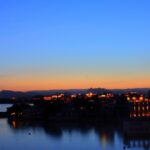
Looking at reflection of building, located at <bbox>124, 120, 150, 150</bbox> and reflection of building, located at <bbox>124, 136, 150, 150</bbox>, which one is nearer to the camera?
reflection of building, located at <bbox>124, 136, 150, 150</bbox>

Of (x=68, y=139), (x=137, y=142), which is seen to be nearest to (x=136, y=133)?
(x=137, y=142)

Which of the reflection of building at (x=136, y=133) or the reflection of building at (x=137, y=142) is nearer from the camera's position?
the reflection of building at (x=137, y=142)

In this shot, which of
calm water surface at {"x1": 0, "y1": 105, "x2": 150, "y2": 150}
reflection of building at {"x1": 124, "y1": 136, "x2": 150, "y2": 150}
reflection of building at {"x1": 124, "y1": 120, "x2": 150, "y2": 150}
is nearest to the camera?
reflection of building at {"x1": 124, "y1": 136, "x2": 150, "y2": 150}

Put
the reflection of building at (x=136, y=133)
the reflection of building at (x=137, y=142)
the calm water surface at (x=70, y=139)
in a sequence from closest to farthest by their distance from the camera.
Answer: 1. the reflection of building at (x=137, y=142)
2. the calm water surface at (x=70, y=139)
3. the reflection of building at (x=136, y=133)

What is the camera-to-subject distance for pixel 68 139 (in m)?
14.8

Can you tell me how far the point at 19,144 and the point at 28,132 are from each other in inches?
130

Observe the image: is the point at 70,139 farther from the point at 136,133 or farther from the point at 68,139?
the point at 136,133

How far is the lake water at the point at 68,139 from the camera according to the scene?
12812 millimetres

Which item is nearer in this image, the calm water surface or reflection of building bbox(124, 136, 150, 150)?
reflection of building bbox(124, 136, 150, 150)

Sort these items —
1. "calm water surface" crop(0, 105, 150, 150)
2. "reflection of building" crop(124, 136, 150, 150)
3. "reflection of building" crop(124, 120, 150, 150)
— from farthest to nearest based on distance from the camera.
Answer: "reflection of building" crop(124, 120, 150, 150)
"calm water surface" crop(0, 105, 150, 150)
"reflection of building" crop(124, 136, 150, 150)

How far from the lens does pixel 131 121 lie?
50.4 ft

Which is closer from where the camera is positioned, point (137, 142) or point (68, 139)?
point (137, 142)

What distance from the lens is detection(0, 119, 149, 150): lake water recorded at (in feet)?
42.0

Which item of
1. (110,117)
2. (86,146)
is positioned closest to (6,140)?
(86,146)
